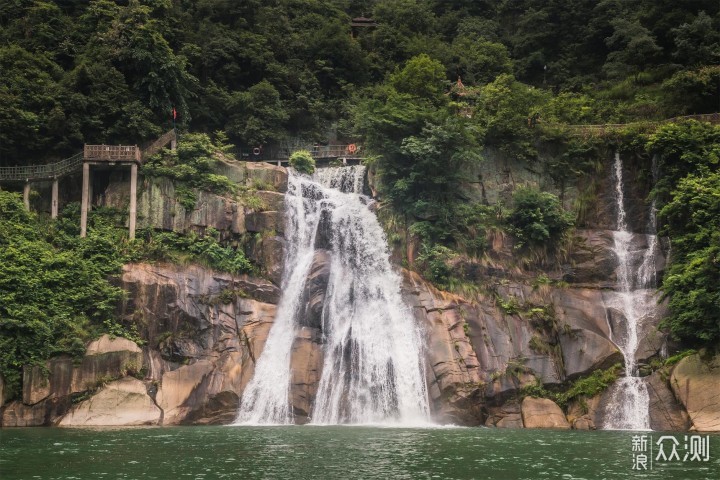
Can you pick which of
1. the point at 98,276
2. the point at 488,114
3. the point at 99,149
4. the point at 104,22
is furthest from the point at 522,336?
the point at 104,22

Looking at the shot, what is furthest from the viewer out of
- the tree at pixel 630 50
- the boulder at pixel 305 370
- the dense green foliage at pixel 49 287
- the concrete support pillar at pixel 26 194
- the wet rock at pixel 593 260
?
the tree at pixel 630 50

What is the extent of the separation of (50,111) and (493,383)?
→ 27505mm

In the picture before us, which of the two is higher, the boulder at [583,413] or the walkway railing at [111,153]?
the walkway railing at [111,153]

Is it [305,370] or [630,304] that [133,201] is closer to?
[305,370]

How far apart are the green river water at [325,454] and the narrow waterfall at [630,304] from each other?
9.45ft

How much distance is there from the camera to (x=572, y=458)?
939 inches

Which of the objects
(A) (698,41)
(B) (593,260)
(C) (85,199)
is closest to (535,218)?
(B) (593,260)

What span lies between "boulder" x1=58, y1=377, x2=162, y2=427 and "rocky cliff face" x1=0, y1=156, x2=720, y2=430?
0.05 m

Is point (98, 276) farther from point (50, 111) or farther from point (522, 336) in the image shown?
point (522, 336)

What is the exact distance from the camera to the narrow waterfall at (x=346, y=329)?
1436 inches

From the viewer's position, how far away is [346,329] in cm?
3912

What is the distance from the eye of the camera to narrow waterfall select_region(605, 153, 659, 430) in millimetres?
34562

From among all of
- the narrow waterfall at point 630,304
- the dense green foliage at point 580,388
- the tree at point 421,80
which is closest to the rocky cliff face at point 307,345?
the dense green foliage at point 580,388

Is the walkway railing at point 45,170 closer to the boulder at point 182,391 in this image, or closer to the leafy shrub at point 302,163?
the leafy shrub at point 302,163
